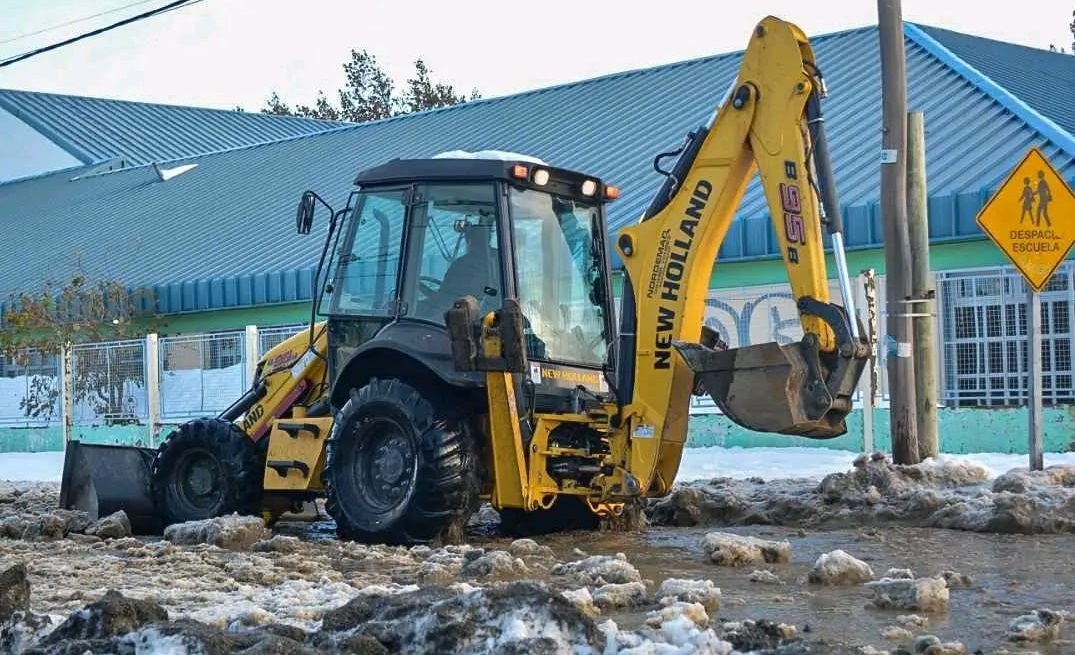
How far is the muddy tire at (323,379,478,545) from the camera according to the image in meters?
9.44

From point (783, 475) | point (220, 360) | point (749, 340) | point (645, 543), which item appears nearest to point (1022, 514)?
point (645, 543)

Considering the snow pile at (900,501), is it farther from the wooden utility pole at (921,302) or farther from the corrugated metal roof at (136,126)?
the corrugated metal roof at (136,126)

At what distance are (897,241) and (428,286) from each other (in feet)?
12.7

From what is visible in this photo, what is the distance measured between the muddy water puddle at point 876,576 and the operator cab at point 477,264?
1.19 meters

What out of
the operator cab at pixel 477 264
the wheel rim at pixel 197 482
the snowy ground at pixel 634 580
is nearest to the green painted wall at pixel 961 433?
the snowy ground at pixel 634 580

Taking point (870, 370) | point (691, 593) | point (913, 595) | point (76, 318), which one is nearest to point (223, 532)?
point (691, 593)

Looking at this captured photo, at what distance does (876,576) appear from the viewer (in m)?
7.84

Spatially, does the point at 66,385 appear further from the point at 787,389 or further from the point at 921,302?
the point at 787,389

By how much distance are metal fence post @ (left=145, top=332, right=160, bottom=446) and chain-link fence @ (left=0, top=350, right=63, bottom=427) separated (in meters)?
2.35

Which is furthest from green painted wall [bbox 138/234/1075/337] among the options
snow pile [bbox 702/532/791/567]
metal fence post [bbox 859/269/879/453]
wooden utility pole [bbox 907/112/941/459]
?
snow pile [bbox 702/532/791/567]

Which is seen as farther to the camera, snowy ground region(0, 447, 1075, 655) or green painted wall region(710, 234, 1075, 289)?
green painted wall region(710, 234, 1075, 289)

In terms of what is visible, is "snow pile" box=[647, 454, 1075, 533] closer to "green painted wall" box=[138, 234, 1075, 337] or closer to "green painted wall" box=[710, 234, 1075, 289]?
"green painted wall" box=[138, 234, 1075, 337]

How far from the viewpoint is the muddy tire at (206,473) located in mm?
10789

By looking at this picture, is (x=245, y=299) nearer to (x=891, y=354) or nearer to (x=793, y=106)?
(x=891, y=354)
